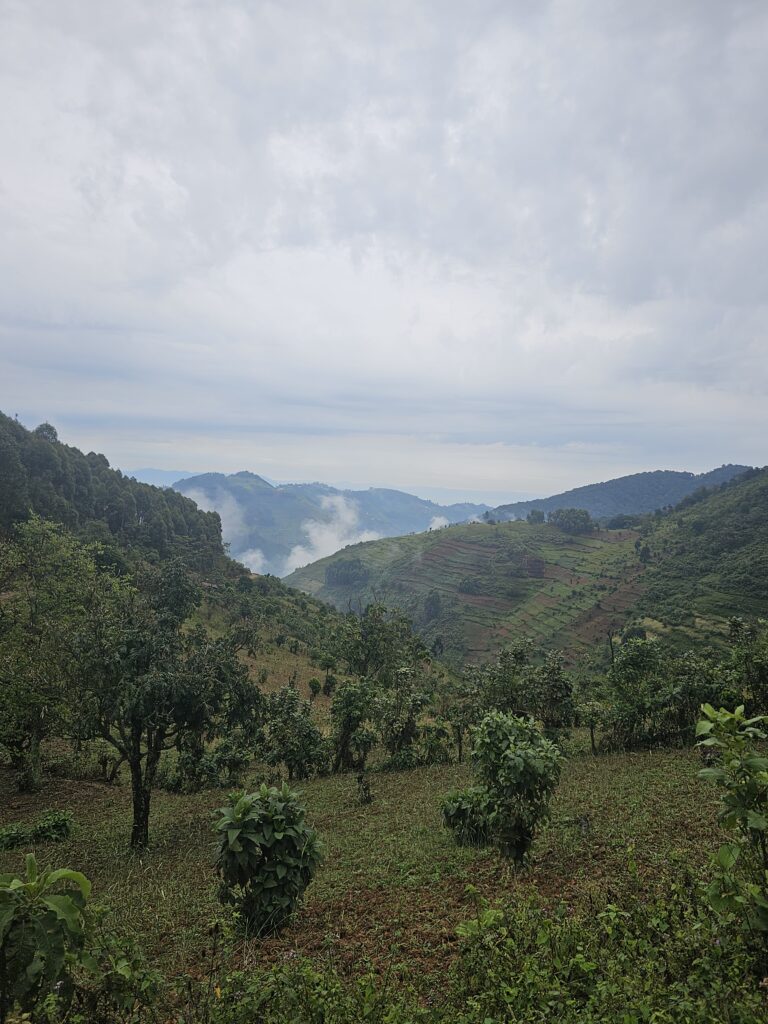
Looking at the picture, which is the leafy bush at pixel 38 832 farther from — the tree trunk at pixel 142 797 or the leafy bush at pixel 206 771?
the leafy bush at pixel 206 771

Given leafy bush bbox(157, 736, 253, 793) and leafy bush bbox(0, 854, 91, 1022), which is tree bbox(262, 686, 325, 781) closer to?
leafy bush bbox(157, 736, 253, 793)

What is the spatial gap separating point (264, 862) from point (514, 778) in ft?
15.0

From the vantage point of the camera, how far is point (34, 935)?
11.9 ft

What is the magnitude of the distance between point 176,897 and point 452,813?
253 inches

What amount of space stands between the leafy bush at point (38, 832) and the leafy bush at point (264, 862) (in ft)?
40.2

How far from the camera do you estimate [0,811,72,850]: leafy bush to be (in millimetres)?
15461

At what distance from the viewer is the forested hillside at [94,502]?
3354 inches

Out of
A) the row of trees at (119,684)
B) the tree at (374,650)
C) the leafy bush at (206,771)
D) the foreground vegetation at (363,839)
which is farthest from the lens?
the tree at (374,650)

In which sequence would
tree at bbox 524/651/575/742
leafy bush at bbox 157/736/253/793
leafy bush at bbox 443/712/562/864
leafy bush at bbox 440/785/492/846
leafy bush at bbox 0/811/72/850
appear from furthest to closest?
1. tree at bbox 524/651/575/742
2. leafy bush at bbox 157/736/253/793
3. leafy bush at bbox 0/811/72/850
4. leafy bush at bbox 440/785/492/846
5. leafy bush at bbox 443/712/562/864

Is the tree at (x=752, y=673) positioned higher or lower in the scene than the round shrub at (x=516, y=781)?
lower

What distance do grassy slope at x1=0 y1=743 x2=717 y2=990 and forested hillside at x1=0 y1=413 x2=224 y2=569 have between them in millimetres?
76394

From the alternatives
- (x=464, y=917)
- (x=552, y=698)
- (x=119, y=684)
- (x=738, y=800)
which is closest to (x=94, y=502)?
(x=119, y=684)

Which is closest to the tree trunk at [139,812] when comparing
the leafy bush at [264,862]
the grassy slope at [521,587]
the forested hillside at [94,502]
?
the leafy bush at [264,862]

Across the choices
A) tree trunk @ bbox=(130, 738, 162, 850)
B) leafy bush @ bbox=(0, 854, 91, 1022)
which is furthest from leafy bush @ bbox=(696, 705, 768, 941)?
tree trunk @ bbox=(130, 738, 162, 850)
